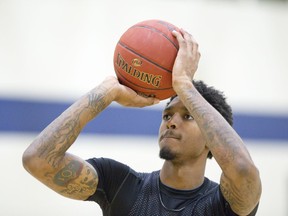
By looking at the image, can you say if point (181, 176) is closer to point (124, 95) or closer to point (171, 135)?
point (171, 135)

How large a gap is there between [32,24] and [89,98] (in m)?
3.05

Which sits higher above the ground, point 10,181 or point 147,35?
point 147,35

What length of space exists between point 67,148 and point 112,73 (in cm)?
319

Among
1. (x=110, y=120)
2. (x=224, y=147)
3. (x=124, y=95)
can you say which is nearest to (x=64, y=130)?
(x=124, y=95)

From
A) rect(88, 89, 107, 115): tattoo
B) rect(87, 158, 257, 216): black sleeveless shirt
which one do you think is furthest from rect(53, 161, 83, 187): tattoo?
rect(88, 89, 107, 115): tattoo

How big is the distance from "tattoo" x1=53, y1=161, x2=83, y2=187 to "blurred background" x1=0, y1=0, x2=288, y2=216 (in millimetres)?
2839

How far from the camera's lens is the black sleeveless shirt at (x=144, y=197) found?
2.96m

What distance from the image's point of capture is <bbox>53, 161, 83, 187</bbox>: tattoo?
2844 millimetres

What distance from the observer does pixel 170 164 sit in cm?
317

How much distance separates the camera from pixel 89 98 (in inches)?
116

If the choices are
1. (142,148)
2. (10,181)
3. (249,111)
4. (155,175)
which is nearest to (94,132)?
(142,148)

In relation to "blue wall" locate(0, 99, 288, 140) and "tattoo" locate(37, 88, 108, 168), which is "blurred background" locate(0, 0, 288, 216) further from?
"tattoo" locate(37, 88, 108, 168)

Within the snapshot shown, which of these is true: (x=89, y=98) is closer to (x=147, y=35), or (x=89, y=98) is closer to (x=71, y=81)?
(x=147, y=35)

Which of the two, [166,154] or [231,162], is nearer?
[231,162]
